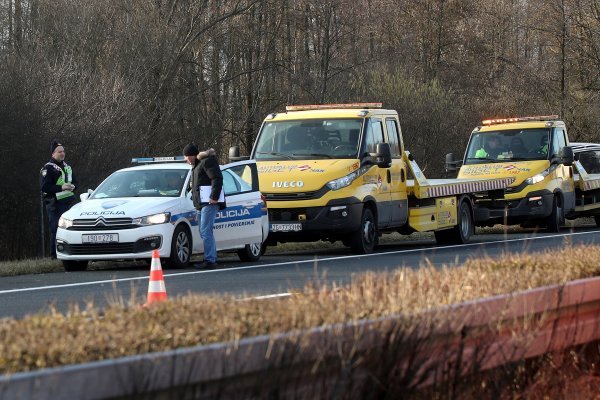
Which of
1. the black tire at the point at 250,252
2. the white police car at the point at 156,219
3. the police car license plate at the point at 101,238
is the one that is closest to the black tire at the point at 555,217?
the black tire at the point at 250,252

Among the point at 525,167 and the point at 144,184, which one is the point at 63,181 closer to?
the point at 144,184

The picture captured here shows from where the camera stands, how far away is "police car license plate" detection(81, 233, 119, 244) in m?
18.0

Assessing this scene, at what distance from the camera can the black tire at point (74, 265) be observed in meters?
18.5

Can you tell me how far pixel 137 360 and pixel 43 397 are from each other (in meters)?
0.49

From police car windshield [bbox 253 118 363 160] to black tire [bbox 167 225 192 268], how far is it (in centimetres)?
342

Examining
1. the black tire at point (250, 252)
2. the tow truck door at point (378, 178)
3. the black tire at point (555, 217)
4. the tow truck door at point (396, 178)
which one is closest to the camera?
the black tire at point (250, 252)

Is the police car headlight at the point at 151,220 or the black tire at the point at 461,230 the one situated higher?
the police car headlight at the point at 151,220

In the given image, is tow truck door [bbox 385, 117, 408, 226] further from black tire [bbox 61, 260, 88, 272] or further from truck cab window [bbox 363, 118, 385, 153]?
black tire [bbox 61, 260, 88, 272]

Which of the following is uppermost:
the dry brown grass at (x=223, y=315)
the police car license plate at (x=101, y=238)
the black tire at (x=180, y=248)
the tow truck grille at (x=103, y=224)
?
the dry brown grass at (x=223, y=315)

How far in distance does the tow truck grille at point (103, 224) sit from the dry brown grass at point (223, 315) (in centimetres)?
1061

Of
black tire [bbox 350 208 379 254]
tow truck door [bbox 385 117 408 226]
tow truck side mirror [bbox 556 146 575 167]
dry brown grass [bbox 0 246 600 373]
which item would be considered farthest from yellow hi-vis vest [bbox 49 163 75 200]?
dry brown grass [bbox 0 246 600 373]

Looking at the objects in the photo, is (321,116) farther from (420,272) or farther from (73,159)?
(420,272)

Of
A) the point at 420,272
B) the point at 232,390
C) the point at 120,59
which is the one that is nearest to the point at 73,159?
the point at 120,59

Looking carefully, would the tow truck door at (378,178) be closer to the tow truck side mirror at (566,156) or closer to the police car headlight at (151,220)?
the police car headlight at (151,220)
